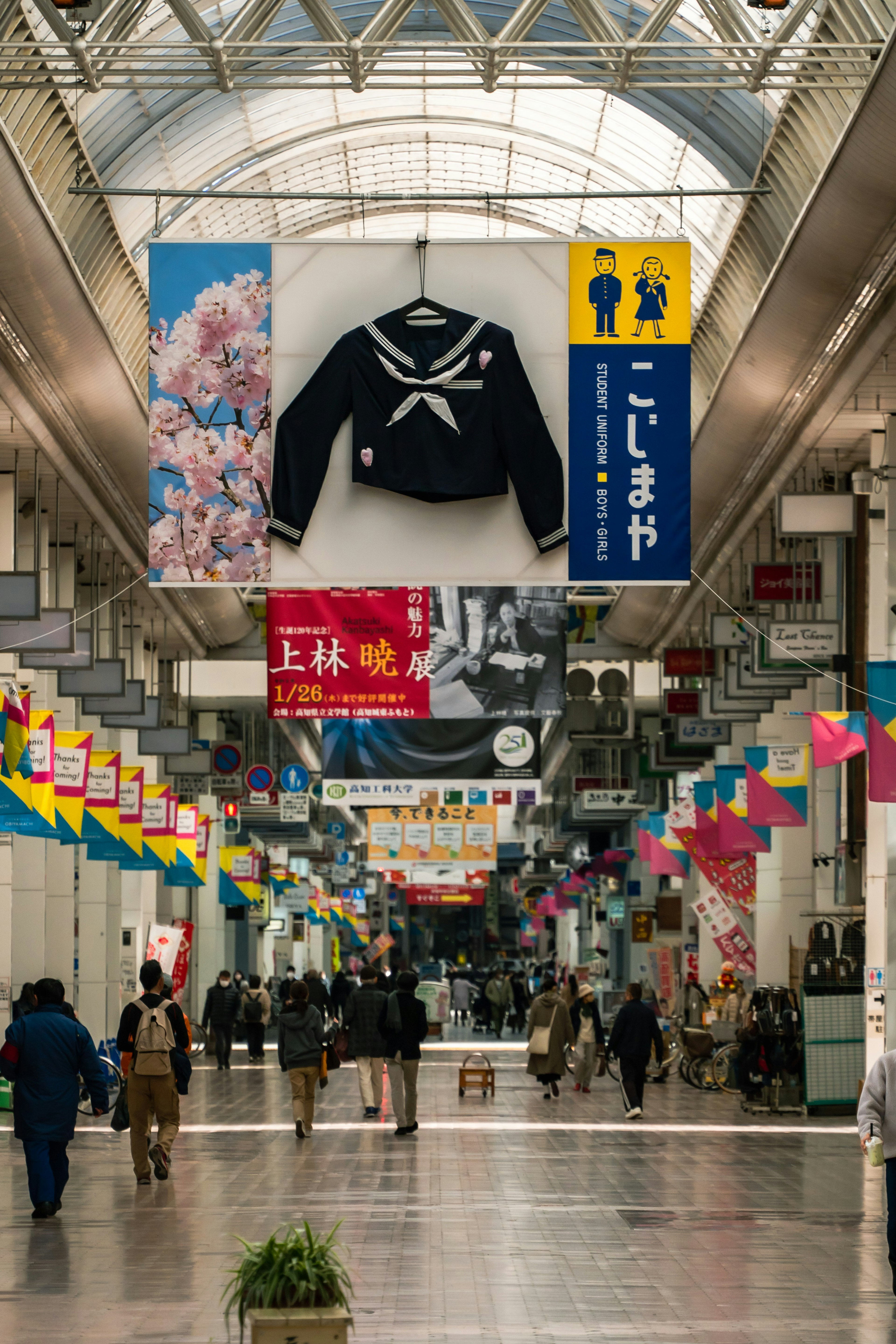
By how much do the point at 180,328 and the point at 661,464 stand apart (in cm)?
299

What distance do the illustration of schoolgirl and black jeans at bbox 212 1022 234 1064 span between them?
21.7m

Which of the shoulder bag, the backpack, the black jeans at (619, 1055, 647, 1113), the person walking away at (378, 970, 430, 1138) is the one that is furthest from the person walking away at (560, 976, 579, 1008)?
the backpack

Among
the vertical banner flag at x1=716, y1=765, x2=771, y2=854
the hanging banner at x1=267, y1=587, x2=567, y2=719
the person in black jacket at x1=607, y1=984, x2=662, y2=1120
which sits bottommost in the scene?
the person in black jacket at x1=607, y1=984, x2=662, y2=1120

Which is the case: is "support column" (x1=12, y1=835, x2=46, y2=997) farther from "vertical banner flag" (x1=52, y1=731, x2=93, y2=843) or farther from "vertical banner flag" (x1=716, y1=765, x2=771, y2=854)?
"vertical banner flag" (x1=716, y1=765, x2=771, y2=854)

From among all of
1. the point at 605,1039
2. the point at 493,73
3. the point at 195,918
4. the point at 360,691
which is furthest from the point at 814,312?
the point at 195,918

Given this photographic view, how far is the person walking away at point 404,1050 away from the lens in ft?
59.3

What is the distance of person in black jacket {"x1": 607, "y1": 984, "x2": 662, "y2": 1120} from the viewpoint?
1941 cm

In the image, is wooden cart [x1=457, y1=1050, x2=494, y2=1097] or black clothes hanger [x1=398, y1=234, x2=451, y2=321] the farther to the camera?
wooden cart [x1=457, y1=1050, x2=494, y2=1097]

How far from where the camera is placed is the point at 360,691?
65.8 ft

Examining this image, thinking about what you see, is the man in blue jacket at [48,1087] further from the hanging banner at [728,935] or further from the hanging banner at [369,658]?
the hanging banner at [728,935]

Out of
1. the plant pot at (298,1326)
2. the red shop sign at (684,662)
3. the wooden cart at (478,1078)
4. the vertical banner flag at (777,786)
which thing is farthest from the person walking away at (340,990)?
the plant pot at (298,1326)

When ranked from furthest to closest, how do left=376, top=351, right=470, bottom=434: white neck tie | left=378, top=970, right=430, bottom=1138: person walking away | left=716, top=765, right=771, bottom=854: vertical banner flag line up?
1. left=716, top=765, right=771, bottom=854: vertical banner flag
2. left=378, top=970, right=430, bottom=1138: person walking away
3. left=376, top=351, right=470, bottom=434: white neck tie

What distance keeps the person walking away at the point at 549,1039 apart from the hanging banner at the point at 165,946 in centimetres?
508

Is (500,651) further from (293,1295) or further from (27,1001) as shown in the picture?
(293,1295)
